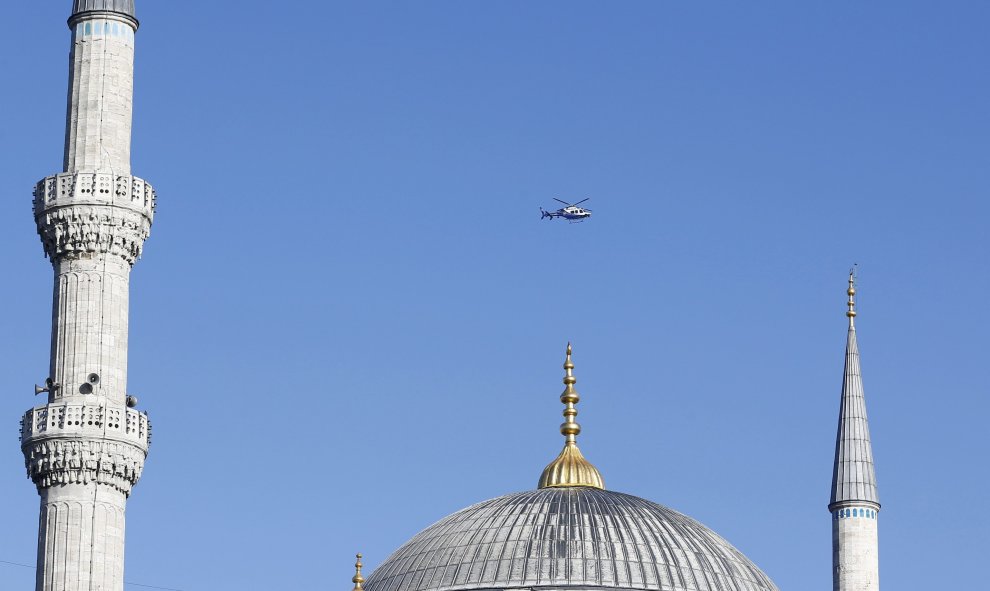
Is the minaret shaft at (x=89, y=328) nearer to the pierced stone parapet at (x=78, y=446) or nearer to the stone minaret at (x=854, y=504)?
the pierced stone parapet at (x=78, y=446)

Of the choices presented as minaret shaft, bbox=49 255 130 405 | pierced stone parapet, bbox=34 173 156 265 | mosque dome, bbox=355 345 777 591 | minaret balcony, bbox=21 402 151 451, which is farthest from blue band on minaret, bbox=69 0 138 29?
mosque dome, bbox=355 345 777 591

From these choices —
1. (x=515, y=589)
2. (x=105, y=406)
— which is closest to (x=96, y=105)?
(x=105, y=406)

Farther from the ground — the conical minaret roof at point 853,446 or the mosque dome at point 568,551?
the conical minaret roof at point 853,446

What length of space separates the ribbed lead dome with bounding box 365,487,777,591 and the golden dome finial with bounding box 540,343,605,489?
1.32 meters

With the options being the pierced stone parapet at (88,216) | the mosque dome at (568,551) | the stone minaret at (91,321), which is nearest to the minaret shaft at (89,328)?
the stone minaret at (91,321)

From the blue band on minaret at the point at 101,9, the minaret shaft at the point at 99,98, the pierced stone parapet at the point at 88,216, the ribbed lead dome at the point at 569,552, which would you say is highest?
the blue band on minaret at the point at 101,9

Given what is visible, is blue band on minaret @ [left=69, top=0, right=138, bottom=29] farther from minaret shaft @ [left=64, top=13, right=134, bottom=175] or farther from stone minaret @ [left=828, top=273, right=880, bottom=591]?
stone minaret @ [left=828, top=273, right=880, bottom=591]

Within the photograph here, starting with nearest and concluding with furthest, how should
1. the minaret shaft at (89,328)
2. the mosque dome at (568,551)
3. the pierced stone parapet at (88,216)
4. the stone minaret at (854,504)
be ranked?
the minaret shaft at (89,328)
the pierced stone parapet at (88,216)
the mosque dome at (568,551)
the stone minaret at (854,504)

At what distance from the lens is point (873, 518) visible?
54.9 meters

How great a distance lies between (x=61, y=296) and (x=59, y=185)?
1.71 m

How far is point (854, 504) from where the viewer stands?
54.8 meters

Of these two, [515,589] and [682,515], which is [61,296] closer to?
[515,589]

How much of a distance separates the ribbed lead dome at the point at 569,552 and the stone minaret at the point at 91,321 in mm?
11793

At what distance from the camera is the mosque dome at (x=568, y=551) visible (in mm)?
52375
